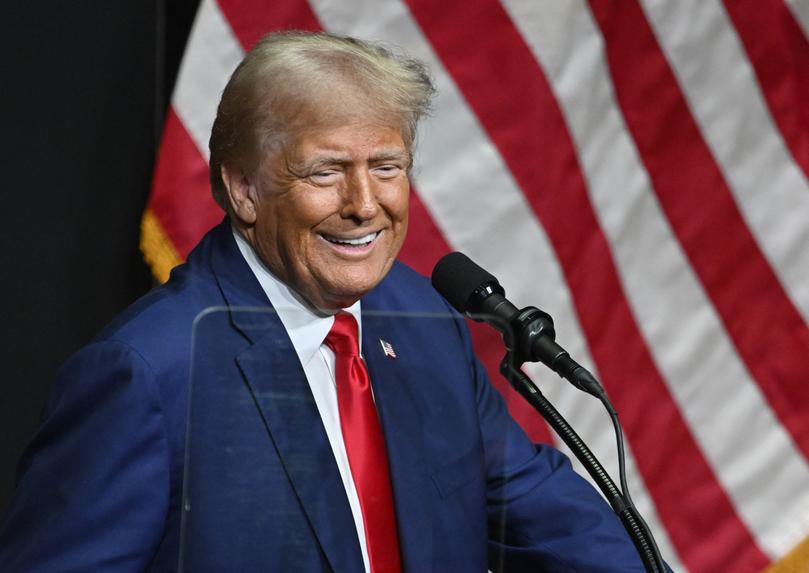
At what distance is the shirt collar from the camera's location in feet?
3.32

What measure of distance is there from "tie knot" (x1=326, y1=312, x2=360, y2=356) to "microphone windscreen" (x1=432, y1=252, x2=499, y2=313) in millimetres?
84

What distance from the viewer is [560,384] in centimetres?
211

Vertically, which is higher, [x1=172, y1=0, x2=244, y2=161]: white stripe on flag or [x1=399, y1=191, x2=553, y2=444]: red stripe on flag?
[x1=172, y1=0, x2=244, y2=161]: white stripe on flag

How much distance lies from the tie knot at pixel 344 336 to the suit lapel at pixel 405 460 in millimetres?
57

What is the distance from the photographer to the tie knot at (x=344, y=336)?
1.07m

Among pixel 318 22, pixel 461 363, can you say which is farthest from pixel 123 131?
pixel 461 363

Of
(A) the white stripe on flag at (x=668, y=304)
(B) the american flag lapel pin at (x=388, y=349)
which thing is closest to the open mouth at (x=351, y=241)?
(B) the american flag lapel pin at (x=388, y=349)

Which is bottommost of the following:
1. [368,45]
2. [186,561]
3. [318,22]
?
[186,561]

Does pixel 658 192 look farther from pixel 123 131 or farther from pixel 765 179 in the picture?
pixel 123 131

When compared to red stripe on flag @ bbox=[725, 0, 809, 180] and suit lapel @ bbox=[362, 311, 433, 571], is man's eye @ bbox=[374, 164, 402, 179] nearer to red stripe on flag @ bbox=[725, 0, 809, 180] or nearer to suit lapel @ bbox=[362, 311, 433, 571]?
suit lapel @ bbox=[362, 311, 433, 571]

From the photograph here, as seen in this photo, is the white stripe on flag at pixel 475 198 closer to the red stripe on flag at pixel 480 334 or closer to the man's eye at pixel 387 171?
the red stripe on flag at pixel 480 334

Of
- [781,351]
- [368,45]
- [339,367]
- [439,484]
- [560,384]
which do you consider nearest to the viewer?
[439,484]

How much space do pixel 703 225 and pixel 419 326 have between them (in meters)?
1.35

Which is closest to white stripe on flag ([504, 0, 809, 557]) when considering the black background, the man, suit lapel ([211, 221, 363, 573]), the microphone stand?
the black background
